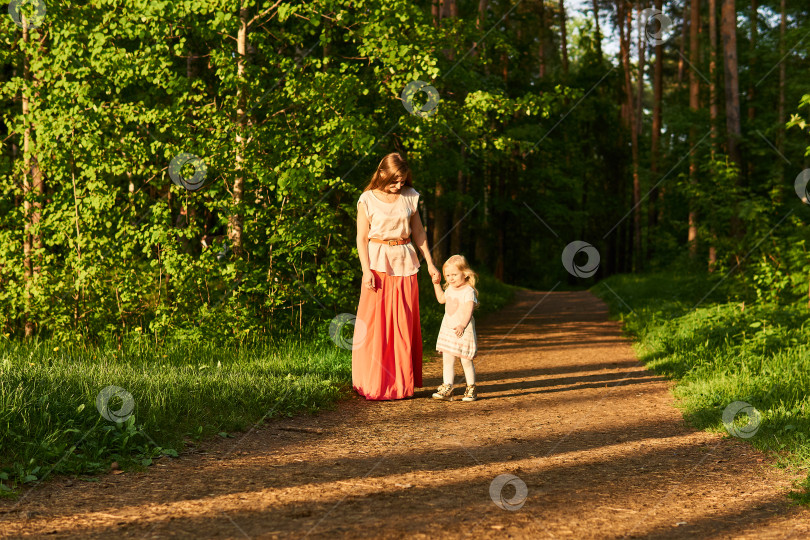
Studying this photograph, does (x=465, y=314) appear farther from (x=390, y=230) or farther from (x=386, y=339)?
(x=390, y=230)

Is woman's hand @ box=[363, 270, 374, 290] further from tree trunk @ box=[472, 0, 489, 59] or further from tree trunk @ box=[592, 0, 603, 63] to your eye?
tree trunk @ box=[592, 0, 603, 63]

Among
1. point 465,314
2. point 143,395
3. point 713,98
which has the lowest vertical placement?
point 143,395

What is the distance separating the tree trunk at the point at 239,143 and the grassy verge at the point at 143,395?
4.37 ft

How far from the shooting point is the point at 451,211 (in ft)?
66.5

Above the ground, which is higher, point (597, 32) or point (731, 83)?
point (597, 32)

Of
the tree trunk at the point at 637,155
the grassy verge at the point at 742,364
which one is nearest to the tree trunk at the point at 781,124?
the grassy verge at the point at 742,364

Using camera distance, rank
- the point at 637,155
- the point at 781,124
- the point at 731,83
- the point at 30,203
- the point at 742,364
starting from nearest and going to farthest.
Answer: the point at 742,364 → the point at 30,203 → the point at 781,124 → the point at 731,83 → the point at 637,155

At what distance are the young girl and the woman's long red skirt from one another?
280 millimetres

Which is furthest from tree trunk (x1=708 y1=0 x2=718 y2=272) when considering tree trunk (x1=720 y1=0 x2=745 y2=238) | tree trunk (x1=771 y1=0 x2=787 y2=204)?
tree trunk (x1=771 y1=0 x2=787 y2=204)

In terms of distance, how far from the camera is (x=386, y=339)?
22.3 feet

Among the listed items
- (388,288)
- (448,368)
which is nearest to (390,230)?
(388,288)

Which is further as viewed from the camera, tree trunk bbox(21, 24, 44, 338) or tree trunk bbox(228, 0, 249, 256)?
tree trunk bbox(21, 24, 44, 338)

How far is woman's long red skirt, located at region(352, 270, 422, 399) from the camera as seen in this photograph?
22.3 feet

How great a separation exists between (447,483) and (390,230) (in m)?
3.13
